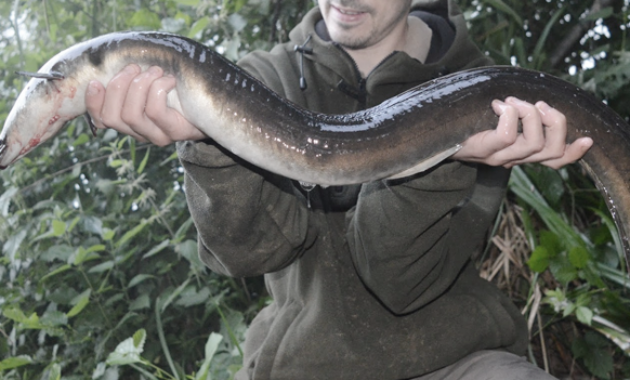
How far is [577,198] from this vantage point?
316cm

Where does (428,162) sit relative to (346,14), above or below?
below

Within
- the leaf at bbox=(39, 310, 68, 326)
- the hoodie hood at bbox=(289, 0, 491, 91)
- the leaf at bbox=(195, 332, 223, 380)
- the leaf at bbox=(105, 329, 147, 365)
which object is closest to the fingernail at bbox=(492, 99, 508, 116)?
the hoodie hood at bbox=(289, 0, 491, 91)

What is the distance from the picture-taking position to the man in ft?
5.76

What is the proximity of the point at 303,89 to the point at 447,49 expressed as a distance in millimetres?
457

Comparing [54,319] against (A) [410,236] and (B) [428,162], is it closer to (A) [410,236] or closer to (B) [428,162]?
(A) [410,236]

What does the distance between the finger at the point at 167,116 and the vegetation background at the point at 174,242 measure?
1.07 m

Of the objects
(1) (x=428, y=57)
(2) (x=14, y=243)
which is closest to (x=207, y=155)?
(1) (x=428, y=57)

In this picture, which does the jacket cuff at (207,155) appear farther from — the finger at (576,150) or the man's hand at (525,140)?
the finger at (576,150)

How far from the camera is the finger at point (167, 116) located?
1.49 meters

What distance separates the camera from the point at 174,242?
108 inches

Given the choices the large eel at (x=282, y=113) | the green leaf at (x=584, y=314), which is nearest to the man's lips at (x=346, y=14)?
the large eel at (x=282, y=113)

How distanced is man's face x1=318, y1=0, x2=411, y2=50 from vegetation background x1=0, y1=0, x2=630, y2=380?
28.7 inches

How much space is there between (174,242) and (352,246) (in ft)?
3.22

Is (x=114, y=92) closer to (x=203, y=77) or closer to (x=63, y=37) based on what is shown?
(x=203, y=77)
